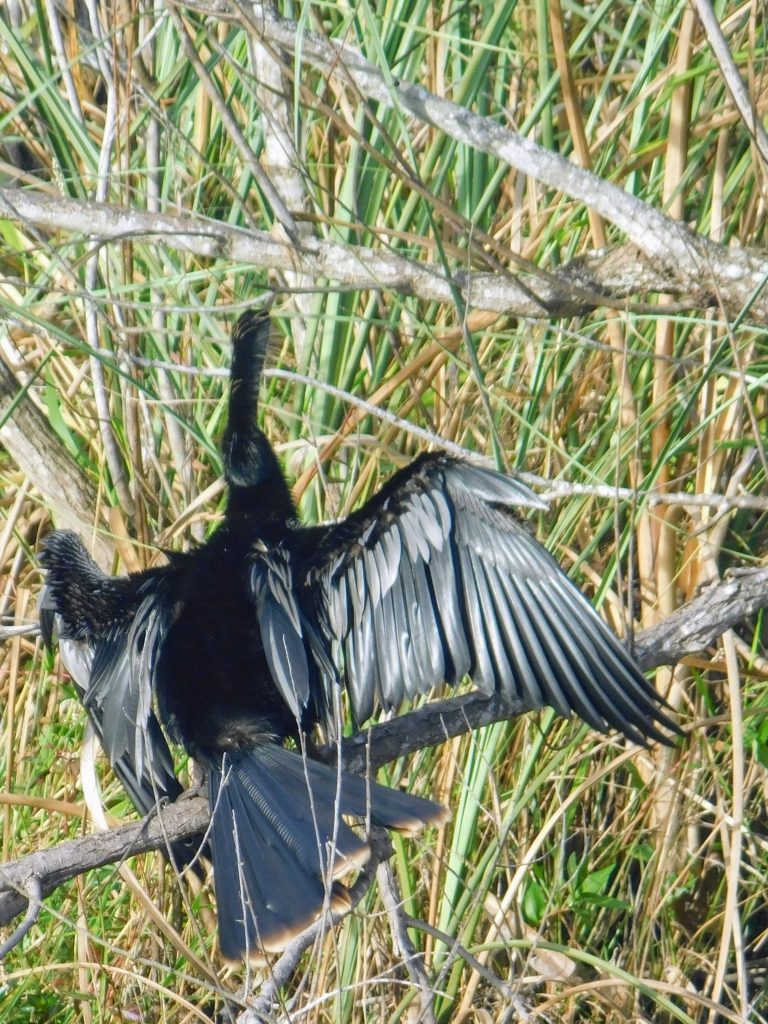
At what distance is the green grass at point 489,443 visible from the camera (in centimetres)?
251

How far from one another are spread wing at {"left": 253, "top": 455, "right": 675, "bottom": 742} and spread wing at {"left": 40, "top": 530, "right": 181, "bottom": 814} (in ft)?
0.78

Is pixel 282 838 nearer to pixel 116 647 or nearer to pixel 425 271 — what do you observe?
pixel 116 647

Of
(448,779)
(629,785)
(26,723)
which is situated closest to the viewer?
(448,779)

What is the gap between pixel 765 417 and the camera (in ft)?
9.21


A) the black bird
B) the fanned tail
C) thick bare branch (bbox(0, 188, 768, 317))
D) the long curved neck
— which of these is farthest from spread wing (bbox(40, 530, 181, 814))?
thick bare branch (bbox(0, 188, 768, 317))

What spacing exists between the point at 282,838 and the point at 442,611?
48cm

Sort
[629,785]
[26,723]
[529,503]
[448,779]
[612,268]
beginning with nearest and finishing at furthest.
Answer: [529,503] < [612,268] < [448,779] < [629,785] < [26,723]

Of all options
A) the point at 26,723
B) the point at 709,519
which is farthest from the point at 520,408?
the point at 26,723

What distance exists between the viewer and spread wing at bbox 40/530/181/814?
89.8 inches

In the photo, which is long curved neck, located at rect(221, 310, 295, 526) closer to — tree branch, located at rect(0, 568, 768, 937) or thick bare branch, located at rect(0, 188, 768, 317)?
thick bare branch, located at rect(0, 188, 768, 317)

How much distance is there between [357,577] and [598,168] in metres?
1.12

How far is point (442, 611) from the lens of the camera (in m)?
2.14

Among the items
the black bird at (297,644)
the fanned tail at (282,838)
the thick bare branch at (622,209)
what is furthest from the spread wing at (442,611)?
the thick bare branch at (622,209)

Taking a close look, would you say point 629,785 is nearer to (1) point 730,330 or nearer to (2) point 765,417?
(2) point 765,417
